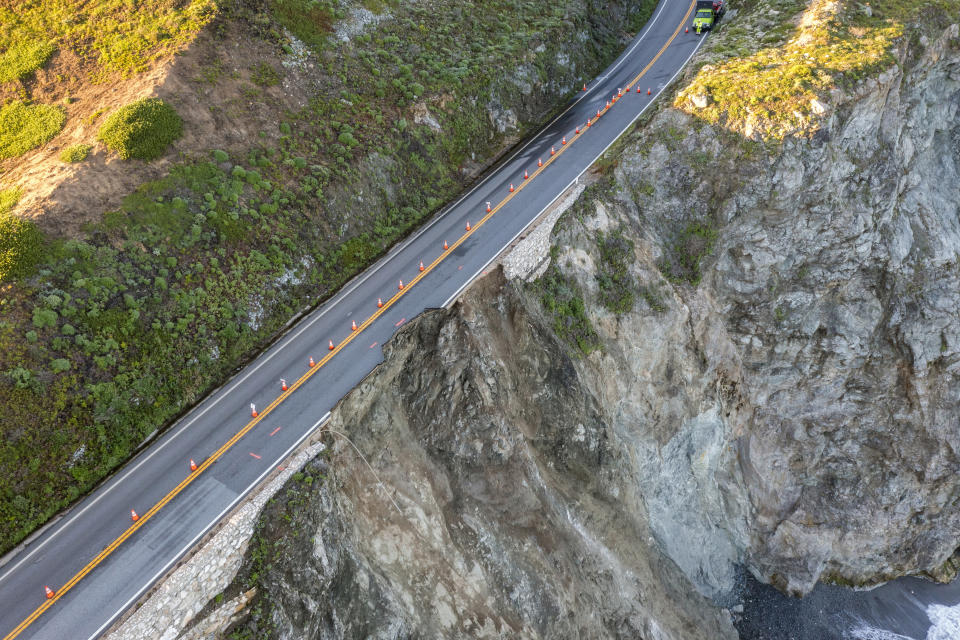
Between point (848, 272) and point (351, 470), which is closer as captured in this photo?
point (351, 470)

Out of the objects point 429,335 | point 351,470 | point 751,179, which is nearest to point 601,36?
point 751,179

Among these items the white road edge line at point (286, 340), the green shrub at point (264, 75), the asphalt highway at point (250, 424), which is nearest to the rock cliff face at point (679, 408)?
the asphalt highway at point (250, 424)

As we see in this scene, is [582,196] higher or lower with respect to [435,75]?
lower

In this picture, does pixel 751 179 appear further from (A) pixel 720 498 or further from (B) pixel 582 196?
(A) pixel 720 498

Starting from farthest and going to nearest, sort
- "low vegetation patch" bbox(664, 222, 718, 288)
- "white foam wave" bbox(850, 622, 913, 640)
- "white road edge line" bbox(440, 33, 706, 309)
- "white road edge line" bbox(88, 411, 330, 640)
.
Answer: "white foam wave" bbox(850, 622, 913, 640) → "low vegetation patch" bbox(664, 222, 718, 288) → "white road edge line" bbox(440, 33, 706, 309) → "white road edge line" bbox(88, 411, 330, 640)

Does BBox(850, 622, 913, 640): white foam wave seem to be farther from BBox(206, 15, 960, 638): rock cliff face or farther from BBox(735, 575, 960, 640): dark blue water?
BBox(206, 15, 960, 638): rock cliff face

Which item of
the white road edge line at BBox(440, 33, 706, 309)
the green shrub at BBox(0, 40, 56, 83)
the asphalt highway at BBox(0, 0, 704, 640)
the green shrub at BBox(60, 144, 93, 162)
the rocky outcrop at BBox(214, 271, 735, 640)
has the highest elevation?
the green shrub at BBox(0, 40, 56, 83)

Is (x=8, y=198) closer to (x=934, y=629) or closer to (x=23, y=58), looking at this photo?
(x=23, y=58)

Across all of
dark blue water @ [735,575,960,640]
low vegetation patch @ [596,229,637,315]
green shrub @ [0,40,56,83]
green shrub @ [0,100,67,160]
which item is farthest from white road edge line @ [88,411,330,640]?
green shrub @ [0,40,56,83]
